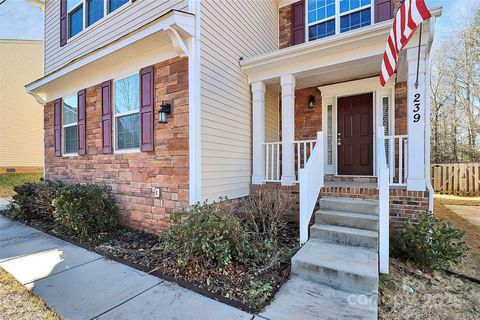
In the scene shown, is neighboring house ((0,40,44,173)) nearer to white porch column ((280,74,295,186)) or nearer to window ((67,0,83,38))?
window ((67,0,83,38))

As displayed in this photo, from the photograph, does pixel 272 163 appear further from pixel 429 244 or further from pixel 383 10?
pixel 383 10

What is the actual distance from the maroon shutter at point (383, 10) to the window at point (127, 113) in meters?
5.21

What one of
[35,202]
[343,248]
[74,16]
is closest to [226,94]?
[343,248]

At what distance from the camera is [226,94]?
4859 millimetres

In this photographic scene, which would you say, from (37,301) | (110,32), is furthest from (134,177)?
Result: (110,32)

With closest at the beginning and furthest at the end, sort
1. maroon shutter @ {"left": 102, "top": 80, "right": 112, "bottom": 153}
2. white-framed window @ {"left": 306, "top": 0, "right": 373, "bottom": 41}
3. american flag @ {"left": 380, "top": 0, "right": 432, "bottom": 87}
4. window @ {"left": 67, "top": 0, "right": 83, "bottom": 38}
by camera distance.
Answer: american flag @ {"left": 380, "top": 0, "right": 432, "bottom": 87}, maroon shutter @ {"left": 102, "top": 80, "right": 112, "bottom": 153}, white-framed window @ {"left": 306, "top": 0, "right": 373, "bottom": 41}, window @ {"left": 67, "top": 0, "right": 83, "bottom": 38}

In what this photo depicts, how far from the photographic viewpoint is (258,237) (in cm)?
405

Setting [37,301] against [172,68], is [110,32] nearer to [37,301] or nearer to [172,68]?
[172,68]

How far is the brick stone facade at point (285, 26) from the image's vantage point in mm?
6742

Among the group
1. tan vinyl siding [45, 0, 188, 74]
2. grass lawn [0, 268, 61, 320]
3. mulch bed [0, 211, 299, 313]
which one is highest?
tan vinyl siding [45, 0, 188, 74]

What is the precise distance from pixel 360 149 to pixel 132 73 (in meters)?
5.15

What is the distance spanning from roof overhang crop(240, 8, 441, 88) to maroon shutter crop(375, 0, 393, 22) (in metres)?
1.27

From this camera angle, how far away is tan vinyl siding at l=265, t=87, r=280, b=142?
6387 millimetres

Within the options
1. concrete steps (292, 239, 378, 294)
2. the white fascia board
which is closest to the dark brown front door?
concrete steps (292, 239, 378, 294)
